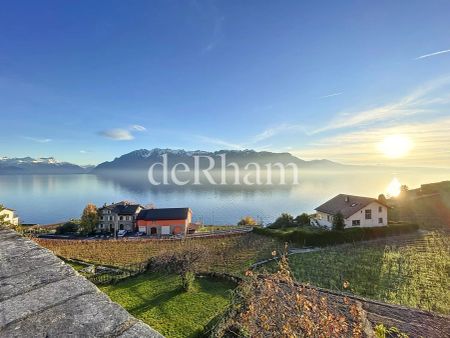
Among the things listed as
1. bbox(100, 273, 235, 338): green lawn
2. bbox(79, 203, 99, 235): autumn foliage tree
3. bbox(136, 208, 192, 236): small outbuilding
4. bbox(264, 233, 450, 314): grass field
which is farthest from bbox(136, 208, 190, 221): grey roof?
bbox(100, 273, 235, 338): green lawn

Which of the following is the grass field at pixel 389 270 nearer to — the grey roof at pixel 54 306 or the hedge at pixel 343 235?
the hedge at pixel 343 235

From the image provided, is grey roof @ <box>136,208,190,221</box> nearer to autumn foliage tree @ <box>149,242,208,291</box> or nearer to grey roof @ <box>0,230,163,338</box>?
autumn foliage tree @ <box>149,242,208,291</box>

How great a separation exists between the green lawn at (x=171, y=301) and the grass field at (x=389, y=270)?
248 inches

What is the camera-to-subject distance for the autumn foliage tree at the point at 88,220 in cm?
5941

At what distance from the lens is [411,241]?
31.7m

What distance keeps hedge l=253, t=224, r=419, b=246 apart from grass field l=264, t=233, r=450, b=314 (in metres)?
2.39

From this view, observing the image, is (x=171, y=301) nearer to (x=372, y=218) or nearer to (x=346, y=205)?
(x=372, y=218)

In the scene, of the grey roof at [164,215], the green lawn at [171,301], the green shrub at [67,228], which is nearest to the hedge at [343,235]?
the green lawn at [171,301]

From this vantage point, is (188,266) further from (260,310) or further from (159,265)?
(260,310)

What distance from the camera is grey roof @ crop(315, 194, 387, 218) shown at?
40406 mm

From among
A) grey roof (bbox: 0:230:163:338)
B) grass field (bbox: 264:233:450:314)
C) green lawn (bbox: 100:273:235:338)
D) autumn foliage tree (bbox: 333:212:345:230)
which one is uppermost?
grey roof (bbox: 0:230:163:338)

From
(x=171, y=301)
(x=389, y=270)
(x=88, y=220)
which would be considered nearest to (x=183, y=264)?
(x=171, y=301)

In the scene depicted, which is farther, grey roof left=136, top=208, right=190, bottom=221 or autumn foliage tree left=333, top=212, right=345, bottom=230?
grey roof left=136, top=208, right=190, bottom=221

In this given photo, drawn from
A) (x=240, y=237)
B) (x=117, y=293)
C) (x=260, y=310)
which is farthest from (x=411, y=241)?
(x=260, y=310)
